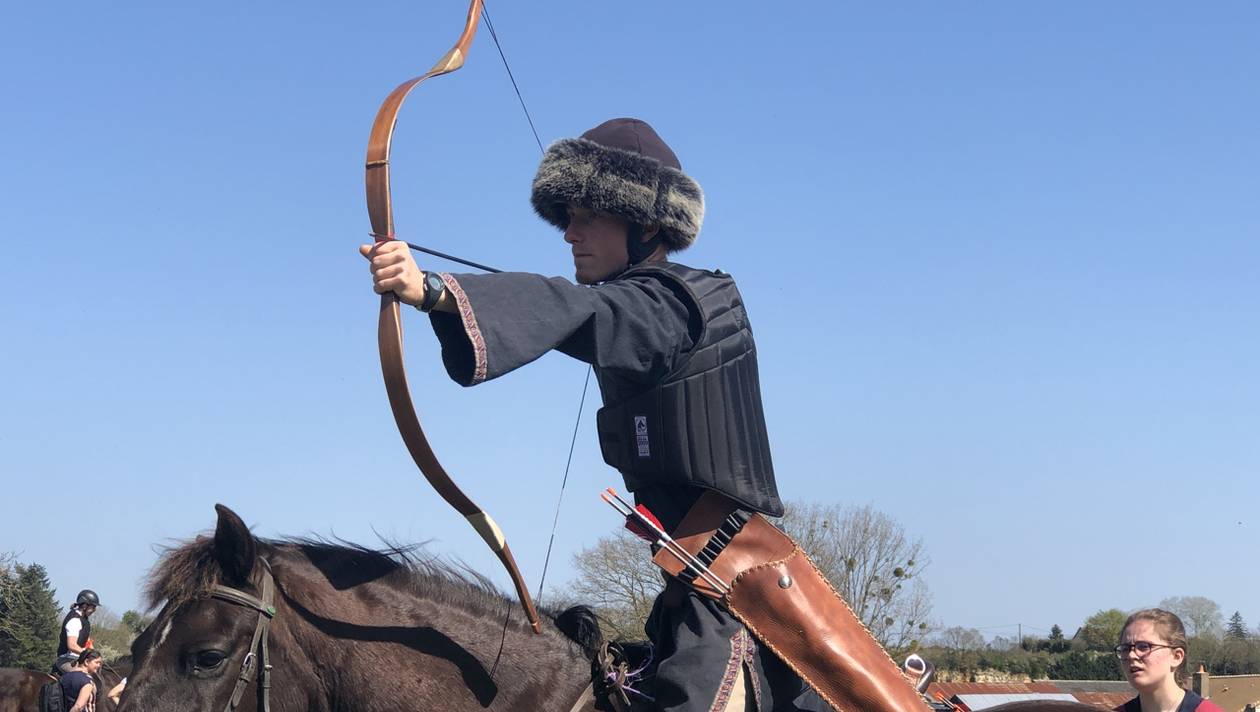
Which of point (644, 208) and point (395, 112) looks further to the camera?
point (644, 208)

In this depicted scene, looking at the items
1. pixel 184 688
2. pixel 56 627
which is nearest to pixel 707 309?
pixel 184 688

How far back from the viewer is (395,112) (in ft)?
10.9

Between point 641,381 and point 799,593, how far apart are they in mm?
744

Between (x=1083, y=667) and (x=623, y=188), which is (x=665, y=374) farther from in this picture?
(x=1083, y=667)

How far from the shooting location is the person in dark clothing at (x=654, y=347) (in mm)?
3002

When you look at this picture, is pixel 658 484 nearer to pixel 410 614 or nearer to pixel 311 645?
pixel 410 614

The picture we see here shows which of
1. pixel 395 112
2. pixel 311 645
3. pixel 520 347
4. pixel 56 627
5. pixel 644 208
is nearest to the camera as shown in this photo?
pixel 520 347

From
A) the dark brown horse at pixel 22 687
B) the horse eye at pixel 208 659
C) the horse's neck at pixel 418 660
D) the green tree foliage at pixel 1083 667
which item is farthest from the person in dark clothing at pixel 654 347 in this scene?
the green tree foliage at pixel 1083 667

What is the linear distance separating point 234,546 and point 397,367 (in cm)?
88

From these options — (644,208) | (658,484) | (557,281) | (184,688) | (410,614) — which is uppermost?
(644,208)

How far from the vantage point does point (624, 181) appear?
12.5ft

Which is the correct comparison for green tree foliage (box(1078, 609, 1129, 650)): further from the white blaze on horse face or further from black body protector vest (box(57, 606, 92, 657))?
the white blaze on horse face

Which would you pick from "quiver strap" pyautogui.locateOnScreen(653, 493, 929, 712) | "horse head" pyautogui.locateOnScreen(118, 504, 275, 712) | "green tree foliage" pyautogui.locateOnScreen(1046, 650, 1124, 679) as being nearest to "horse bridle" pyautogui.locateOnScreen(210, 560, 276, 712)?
"horse head" pyautogui.locateOnScreen(118, 504, 275, 712)

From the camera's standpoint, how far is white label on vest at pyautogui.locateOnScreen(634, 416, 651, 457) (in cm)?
343
